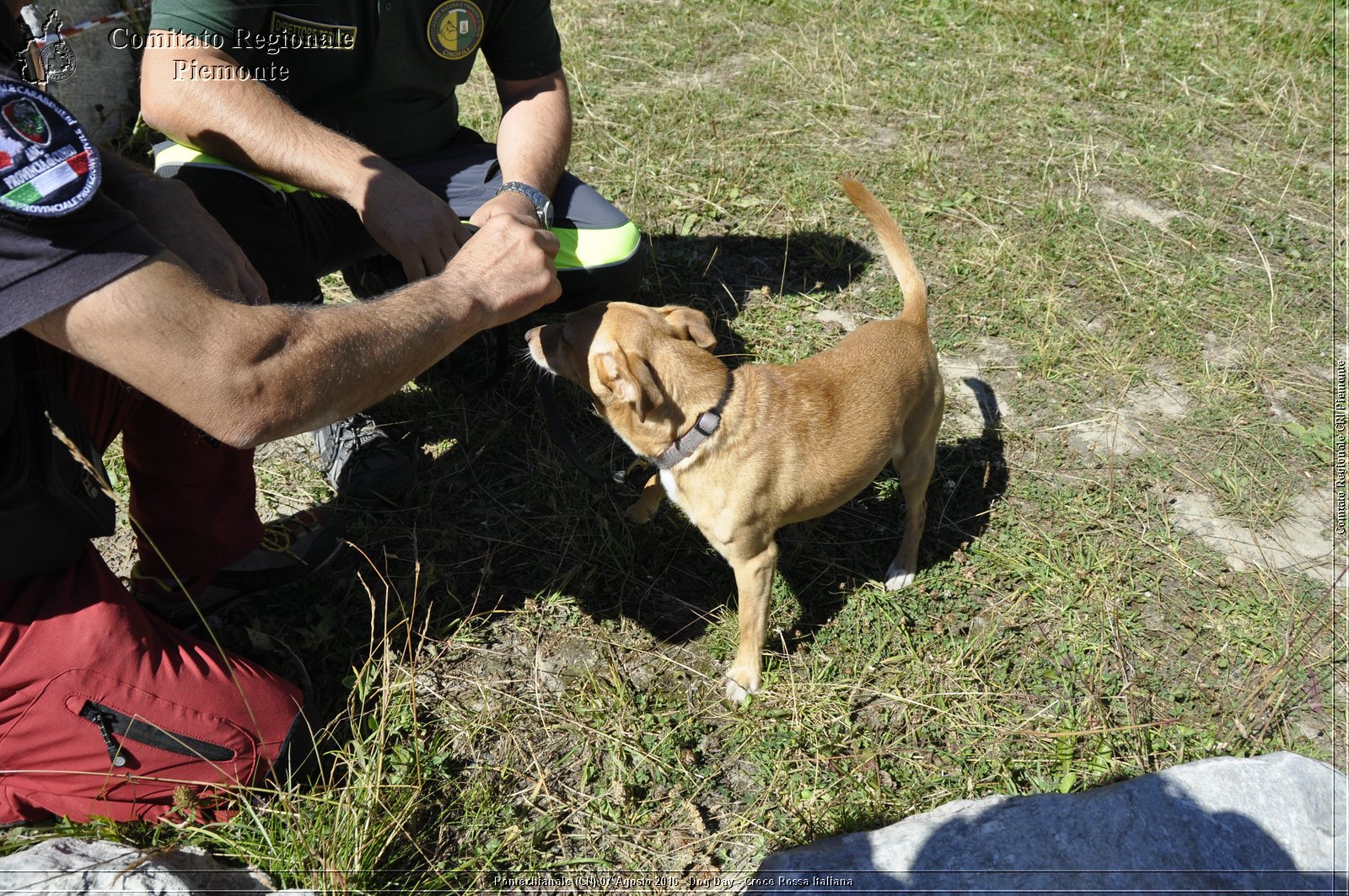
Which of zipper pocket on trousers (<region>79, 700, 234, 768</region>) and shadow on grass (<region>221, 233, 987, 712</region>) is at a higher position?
→ zipper pocket on trousers (<region>79, 700, 234, 768</region>)

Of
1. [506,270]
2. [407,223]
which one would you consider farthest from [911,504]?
[407,223]

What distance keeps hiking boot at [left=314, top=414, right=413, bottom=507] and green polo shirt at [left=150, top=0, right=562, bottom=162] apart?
4.16 ft

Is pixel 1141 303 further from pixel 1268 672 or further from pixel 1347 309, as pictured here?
pixel 1268 672

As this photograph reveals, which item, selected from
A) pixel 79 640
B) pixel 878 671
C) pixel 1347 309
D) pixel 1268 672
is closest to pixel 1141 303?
pixel 1347 309

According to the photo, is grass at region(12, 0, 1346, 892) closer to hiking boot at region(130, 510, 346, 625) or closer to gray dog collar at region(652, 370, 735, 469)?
hiking boot at region(130, 510, 346, 625)

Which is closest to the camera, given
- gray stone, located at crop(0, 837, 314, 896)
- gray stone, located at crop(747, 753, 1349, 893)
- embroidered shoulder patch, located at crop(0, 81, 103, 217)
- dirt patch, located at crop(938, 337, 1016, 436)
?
embroidered shoulder patch, located at crop(0, 81, 103, 217)

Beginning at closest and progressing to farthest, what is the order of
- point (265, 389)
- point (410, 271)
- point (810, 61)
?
point (265, 389) → point (410, 271) → point (810, 61)

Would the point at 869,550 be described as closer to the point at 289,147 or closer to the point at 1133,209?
the point at 289,147

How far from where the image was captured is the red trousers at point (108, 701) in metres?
2.23

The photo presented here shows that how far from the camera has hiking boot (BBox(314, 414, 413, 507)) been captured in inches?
140

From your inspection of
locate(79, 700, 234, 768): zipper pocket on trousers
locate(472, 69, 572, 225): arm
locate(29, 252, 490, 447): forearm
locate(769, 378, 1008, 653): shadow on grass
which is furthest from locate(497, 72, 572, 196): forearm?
locate(79, 700, 234, 768): zipper pocket on trousers

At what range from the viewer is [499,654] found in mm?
3092

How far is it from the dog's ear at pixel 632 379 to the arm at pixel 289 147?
29.1 inches

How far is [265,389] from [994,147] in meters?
5.33
